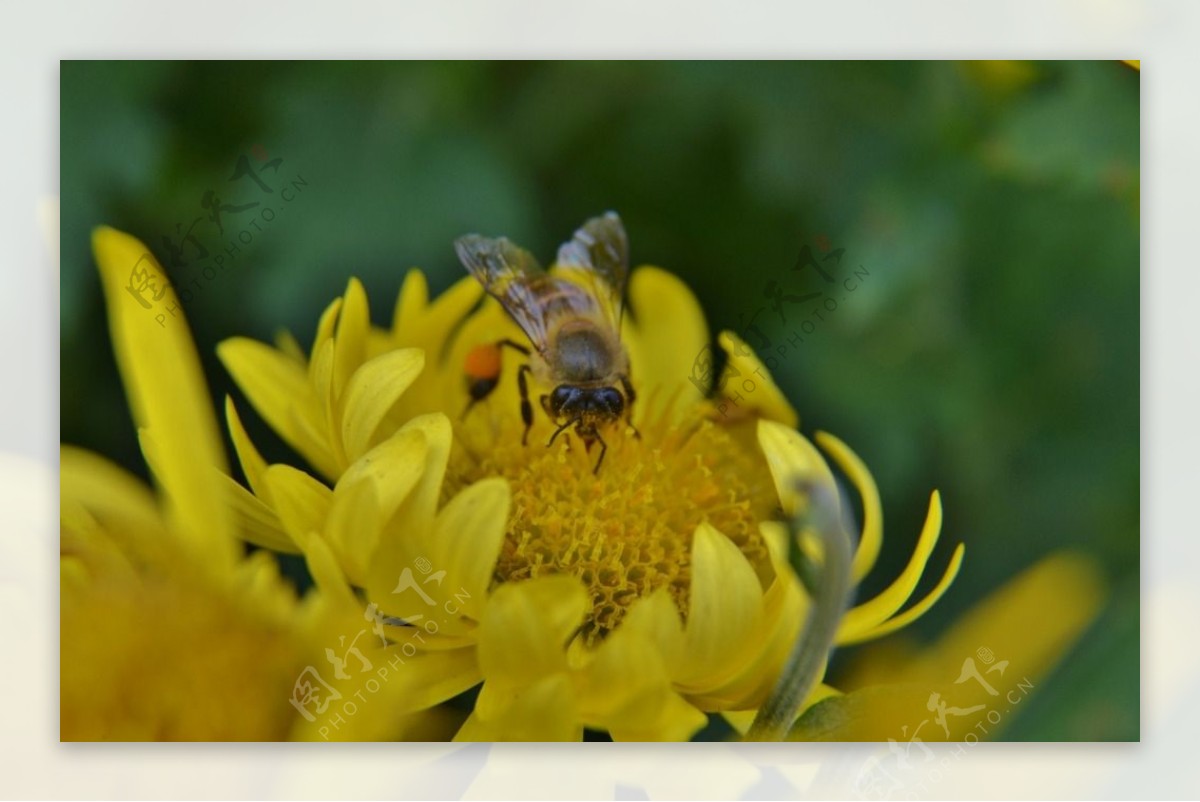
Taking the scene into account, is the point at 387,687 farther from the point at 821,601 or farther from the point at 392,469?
the point at 821,601

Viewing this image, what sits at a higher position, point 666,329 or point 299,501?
point 666,329

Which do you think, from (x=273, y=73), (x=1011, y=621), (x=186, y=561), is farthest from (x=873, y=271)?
(x=186, y=561)

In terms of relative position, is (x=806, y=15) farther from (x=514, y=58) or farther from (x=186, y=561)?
(x=186, y=561)

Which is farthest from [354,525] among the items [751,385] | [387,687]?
[751,385]

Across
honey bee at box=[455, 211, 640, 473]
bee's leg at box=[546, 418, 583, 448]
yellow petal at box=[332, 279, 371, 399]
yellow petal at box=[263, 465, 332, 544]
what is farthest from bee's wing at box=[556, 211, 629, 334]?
yellow petal at box=[263, 465, 332, 544]

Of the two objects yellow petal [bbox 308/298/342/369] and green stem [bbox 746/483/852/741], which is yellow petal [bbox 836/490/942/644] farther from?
yellow petal [bbox 308/298/342/369]

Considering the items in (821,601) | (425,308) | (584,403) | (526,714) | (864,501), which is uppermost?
(425,308)
